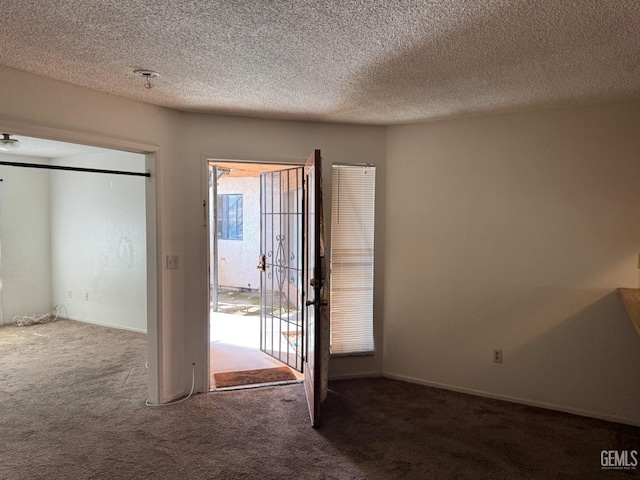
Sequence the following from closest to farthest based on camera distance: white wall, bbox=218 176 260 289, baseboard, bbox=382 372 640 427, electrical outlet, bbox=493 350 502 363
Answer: baseboard, bbox=382 372 640 427
electrical outlet, bbox=493 350 502 363
white wall, bbox=218 176 260 289

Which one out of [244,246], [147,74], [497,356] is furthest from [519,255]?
[244,246]

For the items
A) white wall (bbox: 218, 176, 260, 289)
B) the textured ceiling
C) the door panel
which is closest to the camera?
the textured ceiling

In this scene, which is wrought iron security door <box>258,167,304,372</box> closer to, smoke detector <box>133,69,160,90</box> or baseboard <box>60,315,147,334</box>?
smoke detector <box>133,69,160,90</box>

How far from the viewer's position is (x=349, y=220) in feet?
12.4

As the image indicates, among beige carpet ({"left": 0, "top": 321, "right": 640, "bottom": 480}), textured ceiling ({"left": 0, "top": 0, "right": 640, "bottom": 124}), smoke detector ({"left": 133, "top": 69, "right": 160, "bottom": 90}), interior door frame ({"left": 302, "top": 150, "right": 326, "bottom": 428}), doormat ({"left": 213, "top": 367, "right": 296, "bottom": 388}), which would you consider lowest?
beige carpet ({"left": 0, "top": 321, "right": 640, "bottom": 480})

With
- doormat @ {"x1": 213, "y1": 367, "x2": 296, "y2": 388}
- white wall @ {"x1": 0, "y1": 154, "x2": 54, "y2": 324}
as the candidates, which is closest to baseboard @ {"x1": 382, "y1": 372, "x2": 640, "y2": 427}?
doormat @ {"x1": 213, "y1": 367, "x2": 296, "y2": 388}

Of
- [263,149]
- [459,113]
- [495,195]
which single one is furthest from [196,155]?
[495,195]

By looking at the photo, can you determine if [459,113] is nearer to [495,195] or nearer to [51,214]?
[495,195]

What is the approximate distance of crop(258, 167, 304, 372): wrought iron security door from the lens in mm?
4035

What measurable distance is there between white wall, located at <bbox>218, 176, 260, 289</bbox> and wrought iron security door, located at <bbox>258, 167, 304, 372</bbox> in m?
3.78

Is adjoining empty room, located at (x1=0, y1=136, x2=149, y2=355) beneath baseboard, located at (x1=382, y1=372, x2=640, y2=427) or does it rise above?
above

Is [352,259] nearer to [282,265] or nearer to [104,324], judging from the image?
[282,265]

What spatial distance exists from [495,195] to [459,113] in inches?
27.9

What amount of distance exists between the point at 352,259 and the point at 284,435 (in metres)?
1.60
